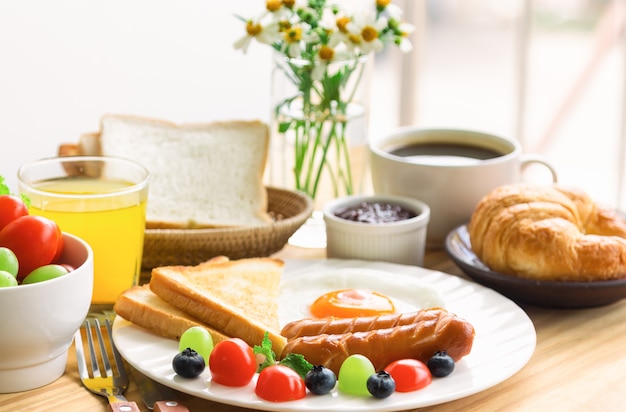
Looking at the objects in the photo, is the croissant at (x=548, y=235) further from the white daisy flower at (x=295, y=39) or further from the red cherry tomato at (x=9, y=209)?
the red cherry tomato at (x=9, y=209)

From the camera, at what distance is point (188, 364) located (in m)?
1.35

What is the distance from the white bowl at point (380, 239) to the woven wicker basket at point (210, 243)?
0.28 feet

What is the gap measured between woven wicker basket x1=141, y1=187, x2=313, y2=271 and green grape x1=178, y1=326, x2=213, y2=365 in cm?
38

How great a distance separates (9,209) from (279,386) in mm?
541

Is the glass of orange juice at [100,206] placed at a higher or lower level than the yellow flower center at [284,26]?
lower

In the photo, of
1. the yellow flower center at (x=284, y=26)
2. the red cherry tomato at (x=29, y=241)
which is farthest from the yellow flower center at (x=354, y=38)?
the red cherry tomato at (x=29, y=241)

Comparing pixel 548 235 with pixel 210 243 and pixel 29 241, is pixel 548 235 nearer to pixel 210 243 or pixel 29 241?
pixel 210 243

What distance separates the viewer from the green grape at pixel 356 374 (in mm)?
1322

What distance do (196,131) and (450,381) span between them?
3.45 feet

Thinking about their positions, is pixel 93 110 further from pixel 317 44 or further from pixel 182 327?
pixel 182 327

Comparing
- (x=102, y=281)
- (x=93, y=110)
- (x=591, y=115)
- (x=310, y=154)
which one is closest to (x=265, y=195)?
(x=310, y=154)

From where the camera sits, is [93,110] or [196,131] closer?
[196,131]

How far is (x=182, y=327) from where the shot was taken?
1.51m

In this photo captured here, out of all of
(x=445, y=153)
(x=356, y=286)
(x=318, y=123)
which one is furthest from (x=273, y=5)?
(x=356, y=286)
